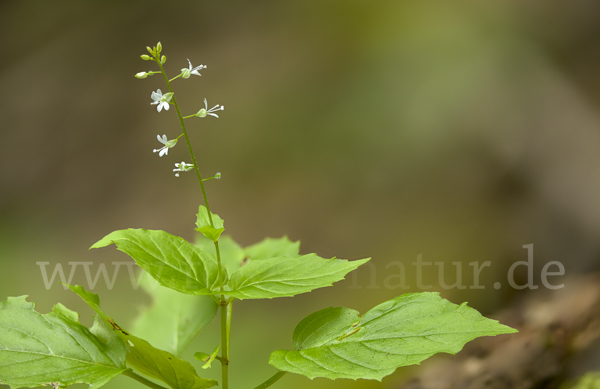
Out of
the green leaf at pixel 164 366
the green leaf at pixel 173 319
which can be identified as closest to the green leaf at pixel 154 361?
the green leaf at pixel 164 366

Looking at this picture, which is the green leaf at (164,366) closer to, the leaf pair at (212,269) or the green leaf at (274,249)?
→ the leaf pair at (212,269)

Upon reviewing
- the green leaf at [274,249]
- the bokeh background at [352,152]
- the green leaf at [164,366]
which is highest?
the bokeh background at [352,152]

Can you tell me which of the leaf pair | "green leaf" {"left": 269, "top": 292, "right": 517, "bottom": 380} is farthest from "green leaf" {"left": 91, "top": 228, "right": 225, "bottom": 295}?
"green leaf" {"left": 269, "top": 292, "right": 517, "bottom": 380}

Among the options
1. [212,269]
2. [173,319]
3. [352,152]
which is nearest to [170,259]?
[212,269]

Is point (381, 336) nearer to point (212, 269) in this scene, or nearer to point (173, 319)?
point (212, 269)

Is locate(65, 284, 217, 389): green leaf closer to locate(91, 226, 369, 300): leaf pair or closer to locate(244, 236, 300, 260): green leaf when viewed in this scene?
locate(91, 226, 369, 300): leaf pair

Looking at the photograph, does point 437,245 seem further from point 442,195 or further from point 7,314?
point 7,314

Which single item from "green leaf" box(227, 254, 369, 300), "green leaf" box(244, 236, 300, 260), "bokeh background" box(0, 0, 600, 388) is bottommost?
"green leaf" box(227, 254, 369, 300)
